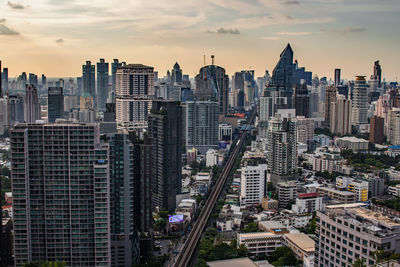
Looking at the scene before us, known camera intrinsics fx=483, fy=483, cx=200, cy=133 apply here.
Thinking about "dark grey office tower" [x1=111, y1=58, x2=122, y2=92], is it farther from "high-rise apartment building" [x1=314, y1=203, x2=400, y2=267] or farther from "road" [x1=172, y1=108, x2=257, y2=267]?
"high-rise apartment building" [x1=314, y1=203, x2=400, y2=267]

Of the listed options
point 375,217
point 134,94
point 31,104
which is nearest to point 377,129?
point 134,94

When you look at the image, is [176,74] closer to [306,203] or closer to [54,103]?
[54,103]

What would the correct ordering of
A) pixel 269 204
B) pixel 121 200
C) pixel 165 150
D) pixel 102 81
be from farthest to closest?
pixel 102 81 < pixel 269 204 < pixel 165 150 < pixel 121 200

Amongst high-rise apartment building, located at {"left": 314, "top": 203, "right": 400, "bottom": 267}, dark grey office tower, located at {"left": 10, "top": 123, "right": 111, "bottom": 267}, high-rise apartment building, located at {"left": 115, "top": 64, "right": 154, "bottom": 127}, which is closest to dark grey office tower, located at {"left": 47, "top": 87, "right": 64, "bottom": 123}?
high-rise apartment building, located at {"left": 115, "top": 64, "right": 154, "bottom": 127}

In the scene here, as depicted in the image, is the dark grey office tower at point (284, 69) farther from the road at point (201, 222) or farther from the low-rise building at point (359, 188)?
the low-rise building at point (359, 188)

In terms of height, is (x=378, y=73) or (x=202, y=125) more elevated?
(x=378, y=73)
